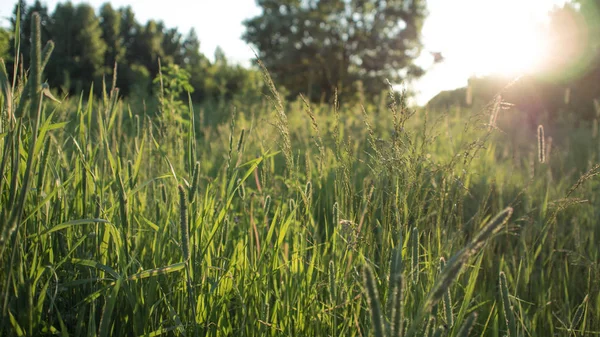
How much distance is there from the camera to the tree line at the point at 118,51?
22.1m

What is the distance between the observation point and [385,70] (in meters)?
25.8

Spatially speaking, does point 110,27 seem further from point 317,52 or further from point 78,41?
point 317,52

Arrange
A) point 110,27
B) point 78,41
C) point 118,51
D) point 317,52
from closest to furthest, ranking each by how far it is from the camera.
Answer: point 317,52 → point 78,41 → point 118,51 → point 110,27

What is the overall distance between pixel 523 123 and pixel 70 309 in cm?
1290

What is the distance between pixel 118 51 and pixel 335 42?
16.1m

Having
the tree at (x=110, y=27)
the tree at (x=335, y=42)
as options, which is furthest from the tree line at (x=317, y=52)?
the tree at (x=110, y=27)

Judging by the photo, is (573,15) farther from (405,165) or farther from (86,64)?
(86,64)

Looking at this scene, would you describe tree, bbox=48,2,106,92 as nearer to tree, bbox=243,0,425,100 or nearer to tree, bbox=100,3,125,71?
tree, bbox=100,3,125,71

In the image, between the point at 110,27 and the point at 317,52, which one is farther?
the point at 110,27

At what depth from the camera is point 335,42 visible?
24812 millimetres

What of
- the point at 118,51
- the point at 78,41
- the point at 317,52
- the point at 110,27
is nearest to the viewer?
the point at 317,52

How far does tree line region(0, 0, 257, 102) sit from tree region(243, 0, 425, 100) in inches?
81.2

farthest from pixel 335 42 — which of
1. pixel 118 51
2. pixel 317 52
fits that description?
pixel 118 51

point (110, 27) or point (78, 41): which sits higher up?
point (110, 27)
